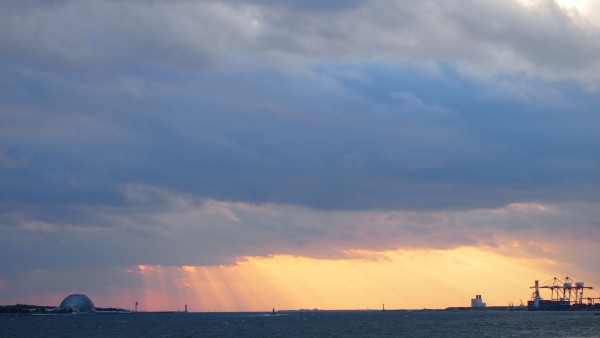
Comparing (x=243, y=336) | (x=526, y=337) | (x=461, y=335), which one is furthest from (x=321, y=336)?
(x=526, y=337)

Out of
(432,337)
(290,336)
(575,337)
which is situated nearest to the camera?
(575,337)

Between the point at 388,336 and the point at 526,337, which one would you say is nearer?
the point at 526,337

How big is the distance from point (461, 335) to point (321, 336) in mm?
32230

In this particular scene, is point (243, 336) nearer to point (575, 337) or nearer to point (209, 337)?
point (209, 337)

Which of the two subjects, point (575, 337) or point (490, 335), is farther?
point (490, 335)

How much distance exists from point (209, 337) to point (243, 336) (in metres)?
8.21

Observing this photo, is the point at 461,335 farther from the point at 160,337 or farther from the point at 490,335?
the point at 160,337

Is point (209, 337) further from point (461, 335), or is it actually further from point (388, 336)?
point (461, 335)

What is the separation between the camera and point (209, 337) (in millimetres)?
195750

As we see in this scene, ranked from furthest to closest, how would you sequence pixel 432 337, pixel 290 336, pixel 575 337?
1. pixel 290 336
2. pixel 432 337
3. pixel 575 337

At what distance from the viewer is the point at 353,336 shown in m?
188

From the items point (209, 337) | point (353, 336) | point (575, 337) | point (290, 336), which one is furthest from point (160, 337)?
point (575, 337)

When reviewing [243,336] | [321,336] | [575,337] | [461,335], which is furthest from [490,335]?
[243,336]

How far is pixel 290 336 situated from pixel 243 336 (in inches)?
508
